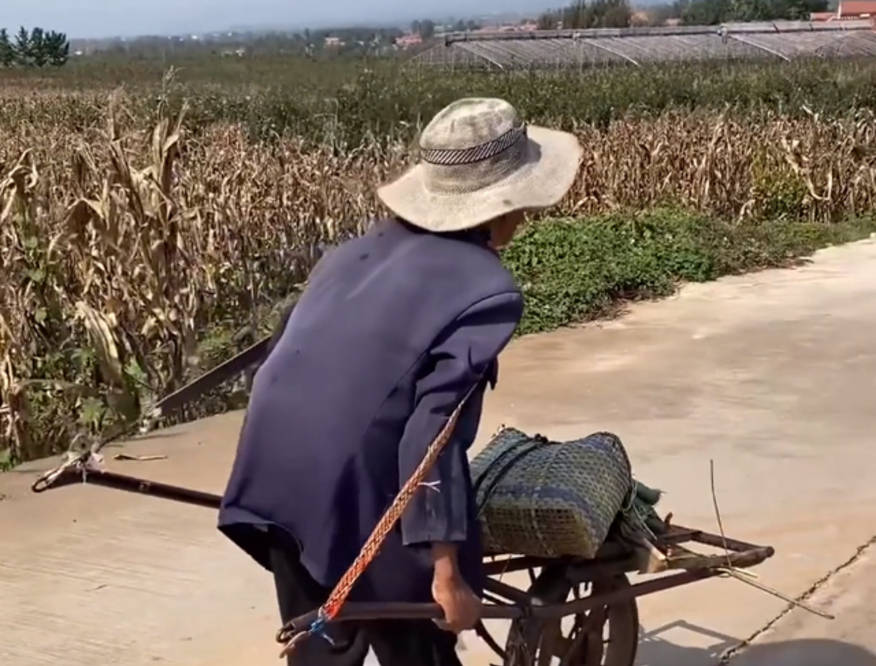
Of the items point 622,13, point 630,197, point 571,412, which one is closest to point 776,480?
point 571,412

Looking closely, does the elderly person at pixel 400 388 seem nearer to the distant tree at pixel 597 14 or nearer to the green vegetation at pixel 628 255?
the green vegetation at pixel 628 255

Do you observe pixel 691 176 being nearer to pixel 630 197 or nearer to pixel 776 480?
pixel 630 197

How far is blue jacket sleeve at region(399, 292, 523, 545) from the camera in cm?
260

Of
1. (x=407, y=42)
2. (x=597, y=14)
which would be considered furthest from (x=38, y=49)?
(x=597, y=14)

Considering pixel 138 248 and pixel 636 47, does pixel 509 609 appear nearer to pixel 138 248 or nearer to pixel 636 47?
pixel 138 248

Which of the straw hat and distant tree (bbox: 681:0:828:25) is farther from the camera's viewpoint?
distant tree (bbox: 681:0:828:25)

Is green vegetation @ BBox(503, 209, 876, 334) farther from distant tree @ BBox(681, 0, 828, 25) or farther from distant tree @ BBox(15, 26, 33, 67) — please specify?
distant tree @ BBox(681, 0, 828, 25)

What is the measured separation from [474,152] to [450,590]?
0.87m

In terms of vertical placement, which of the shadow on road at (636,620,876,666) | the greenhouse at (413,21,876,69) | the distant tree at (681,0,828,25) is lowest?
the distant tree at (681,0,828,25)

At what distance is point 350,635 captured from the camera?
2.95 meters

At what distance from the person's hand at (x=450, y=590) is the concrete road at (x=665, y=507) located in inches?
64.9

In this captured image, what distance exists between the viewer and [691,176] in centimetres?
1393

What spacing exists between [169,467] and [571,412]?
207 cm

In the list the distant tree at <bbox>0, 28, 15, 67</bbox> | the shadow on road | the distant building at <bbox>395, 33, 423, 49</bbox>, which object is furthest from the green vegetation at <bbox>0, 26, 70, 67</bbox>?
the shadow on road
